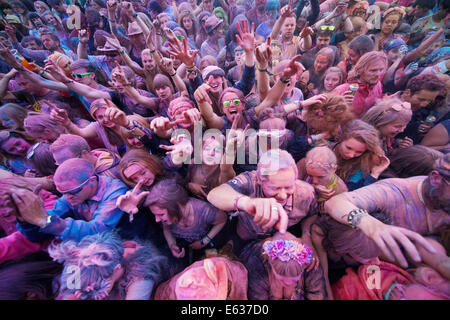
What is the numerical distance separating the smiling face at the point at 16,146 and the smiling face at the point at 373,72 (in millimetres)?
4158

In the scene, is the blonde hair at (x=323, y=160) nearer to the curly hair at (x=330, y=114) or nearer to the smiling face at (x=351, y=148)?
the smiling face at (x=351, y=148)

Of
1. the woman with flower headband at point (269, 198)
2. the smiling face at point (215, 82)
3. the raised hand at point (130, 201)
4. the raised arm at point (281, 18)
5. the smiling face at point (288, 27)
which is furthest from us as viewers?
the smiling face at point (288, 27)

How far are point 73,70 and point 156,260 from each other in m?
2.96

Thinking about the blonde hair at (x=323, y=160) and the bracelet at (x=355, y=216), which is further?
the blonde hair at (x=323, y=160)

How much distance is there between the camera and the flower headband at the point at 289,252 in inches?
43.5

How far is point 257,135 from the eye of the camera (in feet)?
5.52

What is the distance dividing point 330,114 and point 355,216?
4.02ft

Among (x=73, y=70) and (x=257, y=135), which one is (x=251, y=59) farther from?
(x=73, y=70)

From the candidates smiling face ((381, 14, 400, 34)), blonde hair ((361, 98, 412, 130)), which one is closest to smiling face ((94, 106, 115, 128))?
blonde hair ((361, 98, 412, 130))

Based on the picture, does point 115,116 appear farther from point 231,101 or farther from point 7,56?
point 7,56

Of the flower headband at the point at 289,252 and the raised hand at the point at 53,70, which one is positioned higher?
the raised hand at the point at 53,70

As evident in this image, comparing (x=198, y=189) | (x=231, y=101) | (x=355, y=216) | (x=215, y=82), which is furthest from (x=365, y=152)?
(x=215, y=82)

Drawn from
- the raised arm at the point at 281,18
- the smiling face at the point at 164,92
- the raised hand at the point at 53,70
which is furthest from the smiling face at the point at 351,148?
the raised hand at the point at 53,70
